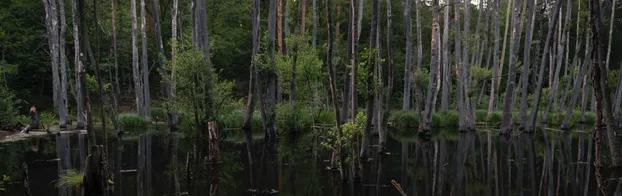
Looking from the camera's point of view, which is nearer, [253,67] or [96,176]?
[96,176]

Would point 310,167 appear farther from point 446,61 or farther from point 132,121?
point 132,121

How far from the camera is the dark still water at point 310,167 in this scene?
10.3 m

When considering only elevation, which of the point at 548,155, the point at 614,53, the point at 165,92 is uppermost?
the point at 614,53

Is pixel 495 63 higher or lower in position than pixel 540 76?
higher

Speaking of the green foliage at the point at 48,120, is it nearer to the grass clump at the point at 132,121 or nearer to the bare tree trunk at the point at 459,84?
the grass clump at the point at 132,121

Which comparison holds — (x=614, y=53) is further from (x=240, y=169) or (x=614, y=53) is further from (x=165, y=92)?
(x=240, y=169)

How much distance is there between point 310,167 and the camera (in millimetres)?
13242

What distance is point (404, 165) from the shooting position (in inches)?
539

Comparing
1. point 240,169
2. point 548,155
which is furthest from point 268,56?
point 548,155

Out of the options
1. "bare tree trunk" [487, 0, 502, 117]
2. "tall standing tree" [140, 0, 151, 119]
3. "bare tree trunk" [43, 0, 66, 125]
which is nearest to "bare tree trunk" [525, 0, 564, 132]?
"bare tree trunk" [487, 0, 502, 117]

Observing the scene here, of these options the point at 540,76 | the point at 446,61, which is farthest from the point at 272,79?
the point at 540,76

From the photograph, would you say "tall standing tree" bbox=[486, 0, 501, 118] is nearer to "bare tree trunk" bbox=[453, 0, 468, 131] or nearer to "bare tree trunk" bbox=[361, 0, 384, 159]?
"bare tree trunk" bbox=[453, 0, 468, 131]

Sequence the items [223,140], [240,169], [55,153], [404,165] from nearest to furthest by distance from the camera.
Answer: [240,169] → [404,165] → [55,153] → [223,140]

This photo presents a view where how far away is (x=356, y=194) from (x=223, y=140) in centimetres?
1101
